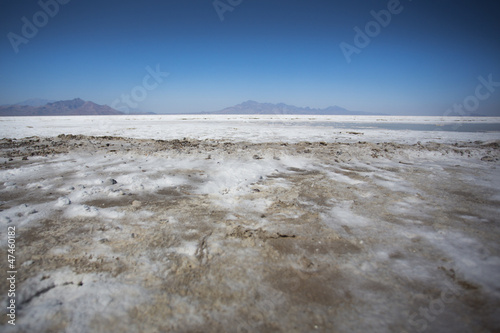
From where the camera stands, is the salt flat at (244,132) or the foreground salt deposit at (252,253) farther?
the salt flat at (244,132)

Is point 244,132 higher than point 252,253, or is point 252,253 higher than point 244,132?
point 244,132

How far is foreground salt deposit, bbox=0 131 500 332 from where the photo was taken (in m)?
1.60

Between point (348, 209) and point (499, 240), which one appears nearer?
point (499, 240)

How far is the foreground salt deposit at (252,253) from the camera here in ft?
5.24

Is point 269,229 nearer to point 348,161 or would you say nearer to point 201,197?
point 201,197

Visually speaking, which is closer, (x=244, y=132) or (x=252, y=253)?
(x=252, y=253)

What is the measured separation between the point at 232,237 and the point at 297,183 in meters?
2.38

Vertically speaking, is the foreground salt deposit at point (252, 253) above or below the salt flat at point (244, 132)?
below

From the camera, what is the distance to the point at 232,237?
257 centimetres

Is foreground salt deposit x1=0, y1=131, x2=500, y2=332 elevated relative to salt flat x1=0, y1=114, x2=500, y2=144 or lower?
lower

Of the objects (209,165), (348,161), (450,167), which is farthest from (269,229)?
(450,167)

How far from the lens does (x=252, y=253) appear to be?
7.55 feet

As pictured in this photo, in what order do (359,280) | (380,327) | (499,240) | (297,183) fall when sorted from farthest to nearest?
(297,183) → (499,240) → (359,280) → (380,327)

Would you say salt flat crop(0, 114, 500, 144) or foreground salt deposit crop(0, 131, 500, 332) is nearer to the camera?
foreground salt deposit crop(0, 131, 500, 332)
